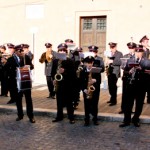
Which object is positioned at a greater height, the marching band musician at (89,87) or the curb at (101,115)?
the marching band musician at (89,87)

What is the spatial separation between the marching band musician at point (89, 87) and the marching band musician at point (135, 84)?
0.70m

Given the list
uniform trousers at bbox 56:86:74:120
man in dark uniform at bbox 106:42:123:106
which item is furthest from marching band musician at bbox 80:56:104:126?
man in dark uniform at bbox 106:42:123:106

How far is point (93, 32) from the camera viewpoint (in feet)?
53.5

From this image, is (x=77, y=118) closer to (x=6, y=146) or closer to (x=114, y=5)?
(x=6, y=146)

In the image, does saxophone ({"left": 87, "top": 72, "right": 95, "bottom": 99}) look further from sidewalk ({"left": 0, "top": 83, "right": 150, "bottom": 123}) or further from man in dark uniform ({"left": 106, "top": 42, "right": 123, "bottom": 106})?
man in dark uniform ({"left": 106, "top": 42, "right": 123, "bottom": 106})

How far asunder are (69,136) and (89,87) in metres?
1.47

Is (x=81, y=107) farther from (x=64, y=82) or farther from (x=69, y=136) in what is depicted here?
(x=69, y=136)

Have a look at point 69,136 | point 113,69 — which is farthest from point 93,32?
point 69,136

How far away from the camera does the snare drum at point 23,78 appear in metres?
9.50

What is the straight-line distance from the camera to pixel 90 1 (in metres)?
15.8

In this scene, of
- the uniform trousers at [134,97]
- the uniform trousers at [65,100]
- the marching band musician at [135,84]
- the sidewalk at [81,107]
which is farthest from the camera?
the sidewalk at [81,107]

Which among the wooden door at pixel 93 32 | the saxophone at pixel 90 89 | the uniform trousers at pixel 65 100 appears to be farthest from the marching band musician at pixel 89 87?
the wooden door at pixel 93 32

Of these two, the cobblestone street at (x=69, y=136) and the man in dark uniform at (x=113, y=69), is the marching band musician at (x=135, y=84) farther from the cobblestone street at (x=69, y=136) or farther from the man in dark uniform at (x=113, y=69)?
the man in dark uniform at (x=113, y=69)

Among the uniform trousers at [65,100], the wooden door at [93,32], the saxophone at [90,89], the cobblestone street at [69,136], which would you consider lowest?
the cobblestone street at [69,136]
